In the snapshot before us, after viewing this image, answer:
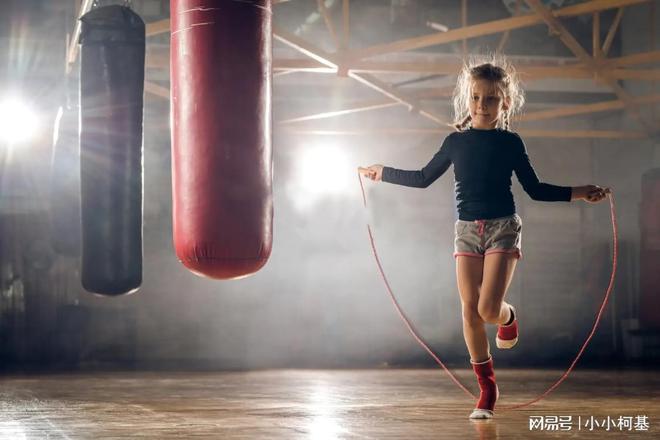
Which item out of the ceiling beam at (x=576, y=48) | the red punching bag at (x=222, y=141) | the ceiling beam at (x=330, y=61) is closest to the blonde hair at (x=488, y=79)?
the red punching bag at (x=222, y=141)

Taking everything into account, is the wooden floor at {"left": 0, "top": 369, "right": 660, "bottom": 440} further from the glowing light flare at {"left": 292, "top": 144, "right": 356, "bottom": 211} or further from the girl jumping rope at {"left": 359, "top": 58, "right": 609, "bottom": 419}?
the glowing light flare at {"left": 292, "top": 144, "right": 356, "bottom": 211}

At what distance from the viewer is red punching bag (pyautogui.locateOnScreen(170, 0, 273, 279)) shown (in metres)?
3.77

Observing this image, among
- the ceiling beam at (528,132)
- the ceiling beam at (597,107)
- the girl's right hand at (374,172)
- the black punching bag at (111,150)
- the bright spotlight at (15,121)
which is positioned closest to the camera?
the girl's right hand at (374,172)

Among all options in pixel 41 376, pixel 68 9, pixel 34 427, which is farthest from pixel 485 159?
pixel 68 9

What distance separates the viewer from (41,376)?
7434 mm

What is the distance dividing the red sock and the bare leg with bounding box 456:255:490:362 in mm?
74

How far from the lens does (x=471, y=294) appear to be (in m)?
3.52

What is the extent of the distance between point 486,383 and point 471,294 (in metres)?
0.37

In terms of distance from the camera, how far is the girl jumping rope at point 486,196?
3453 millimetres

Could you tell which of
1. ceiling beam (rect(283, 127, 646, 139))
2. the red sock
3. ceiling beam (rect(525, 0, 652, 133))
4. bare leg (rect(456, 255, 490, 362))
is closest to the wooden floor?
the red sock

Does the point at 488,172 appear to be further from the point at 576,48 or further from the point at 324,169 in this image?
the point at 324,169

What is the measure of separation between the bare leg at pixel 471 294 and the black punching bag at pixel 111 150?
2.15 metres

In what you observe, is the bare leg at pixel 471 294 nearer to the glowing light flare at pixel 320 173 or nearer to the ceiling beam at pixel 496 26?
the ceiling beam at pixel 496 26

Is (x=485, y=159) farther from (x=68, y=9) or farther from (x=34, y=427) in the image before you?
(x=68, y=9)
